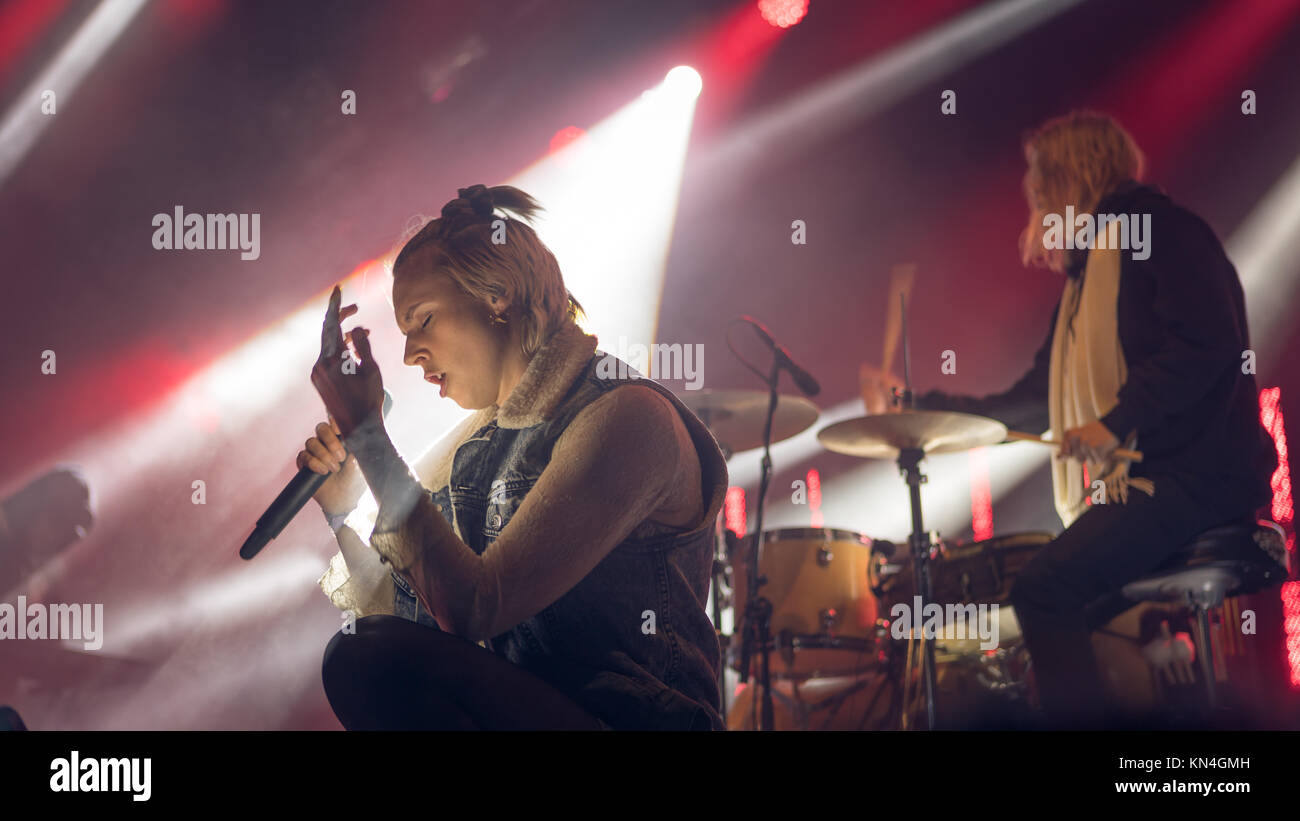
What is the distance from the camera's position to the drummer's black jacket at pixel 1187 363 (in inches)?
113

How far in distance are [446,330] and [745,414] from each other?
3.02 m

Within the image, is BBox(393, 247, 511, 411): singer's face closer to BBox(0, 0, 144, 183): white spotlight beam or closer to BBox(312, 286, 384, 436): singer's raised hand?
BBox(312, 286, 384, 436): singer's raised hand

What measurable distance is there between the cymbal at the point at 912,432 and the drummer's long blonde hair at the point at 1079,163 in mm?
713

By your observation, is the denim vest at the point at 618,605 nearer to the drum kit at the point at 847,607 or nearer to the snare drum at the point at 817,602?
the drum kit at the point at 847,607

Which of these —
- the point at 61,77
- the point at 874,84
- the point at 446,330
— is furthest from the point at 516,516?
the point at 874,84

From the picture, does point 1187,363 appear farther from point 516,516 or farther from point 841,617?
point 516,516

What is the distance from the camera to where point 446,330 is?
1.66 metres

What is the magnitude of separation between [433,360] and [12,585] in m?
3.57

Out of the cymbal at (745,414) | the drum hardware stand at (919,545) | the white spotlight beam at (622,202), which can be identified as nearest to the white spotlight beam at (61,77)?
the white spotlight beam at (622,202)

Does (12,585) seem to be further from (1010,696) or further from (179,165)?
(1010,696)

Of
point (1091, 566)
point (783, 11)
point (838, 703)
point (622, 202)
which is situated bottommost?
point (838, 703)

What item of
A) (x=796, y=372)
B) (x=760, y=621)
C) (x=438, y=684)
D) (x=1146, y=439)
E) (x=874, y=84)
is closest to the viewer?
(x=438, y=684)

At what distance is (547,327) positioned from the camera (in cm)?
170

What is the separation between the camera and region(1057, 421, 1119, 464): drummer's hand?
288 centimetres
